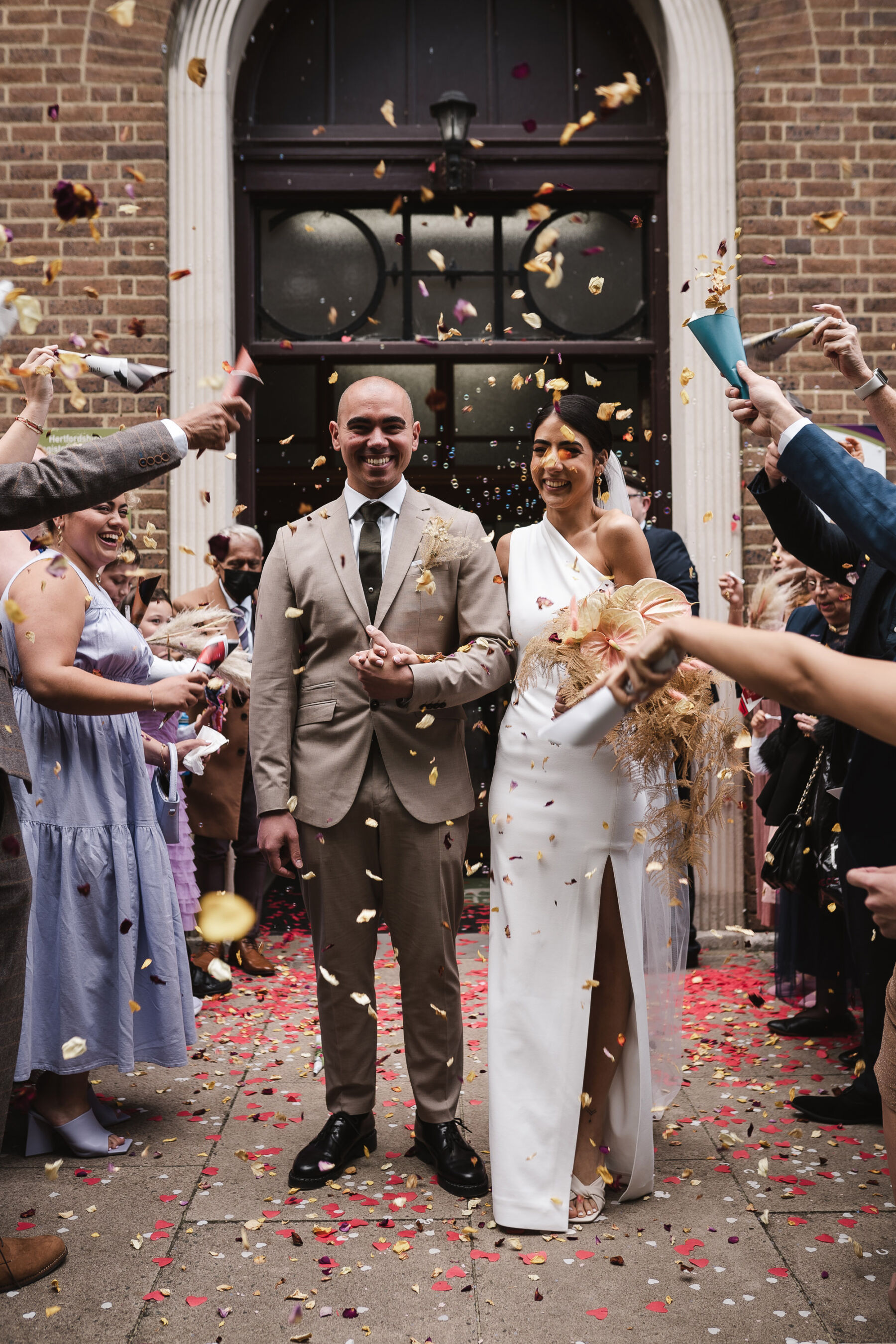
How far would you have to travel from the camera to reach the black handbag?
4.21 m

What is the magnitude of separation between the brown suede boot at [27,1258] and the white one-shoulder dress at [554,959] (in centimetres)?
115

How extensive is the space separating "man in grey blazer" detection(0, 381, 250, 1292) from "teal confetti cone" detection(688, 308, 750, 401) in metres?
1.29

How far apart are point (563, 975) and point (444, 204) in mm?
4891

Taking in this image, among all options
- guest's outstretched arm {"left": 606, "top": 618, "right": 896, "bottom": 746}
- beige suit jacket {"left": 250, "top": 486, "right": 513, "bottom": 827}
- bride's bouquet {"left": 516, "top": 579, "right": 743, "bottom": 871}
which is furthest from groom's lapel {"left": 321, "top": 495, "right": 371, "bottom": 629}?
guest's outstretched arm {"left": 606, "top": 618, "right": 896, "bottom": 746}

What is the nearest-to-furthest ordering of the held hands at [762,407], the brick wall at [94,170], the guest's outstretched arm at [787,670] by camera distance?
the guest's outstretched arm at [787,670], the held hands at [762,407], the brick wall at [94,170]

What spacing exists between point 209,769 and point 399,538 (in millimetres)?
2485

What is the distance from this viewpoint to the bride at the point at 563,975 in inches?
123

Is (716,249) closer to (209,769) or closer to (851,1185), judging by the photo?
(209,769)

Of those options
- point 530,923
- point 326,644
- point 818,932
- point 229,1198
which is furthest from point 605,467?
point 229,1198

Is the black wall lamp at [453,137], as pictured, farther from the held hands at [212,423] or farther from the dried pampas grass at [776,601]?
the held hands at [212,423]

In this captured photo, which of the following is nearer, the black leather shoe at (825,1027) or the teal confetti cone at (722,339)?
the teal confetti cone at (722,339)

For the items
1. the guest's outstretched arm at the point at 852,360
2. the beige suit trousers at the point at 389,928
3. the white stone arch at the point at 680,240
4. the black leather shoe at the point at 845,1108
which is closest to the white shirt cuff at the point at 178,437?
the beige suit trousers at the point at 389,928

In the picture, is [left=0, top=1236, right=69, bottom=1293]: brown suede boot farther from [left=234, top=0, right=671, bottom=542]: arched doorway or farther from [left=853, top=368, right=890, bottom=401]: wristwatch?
[left=234, top=0, right=671, bottom=542]: arched doorway

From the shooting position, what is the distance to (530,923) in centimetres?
319
